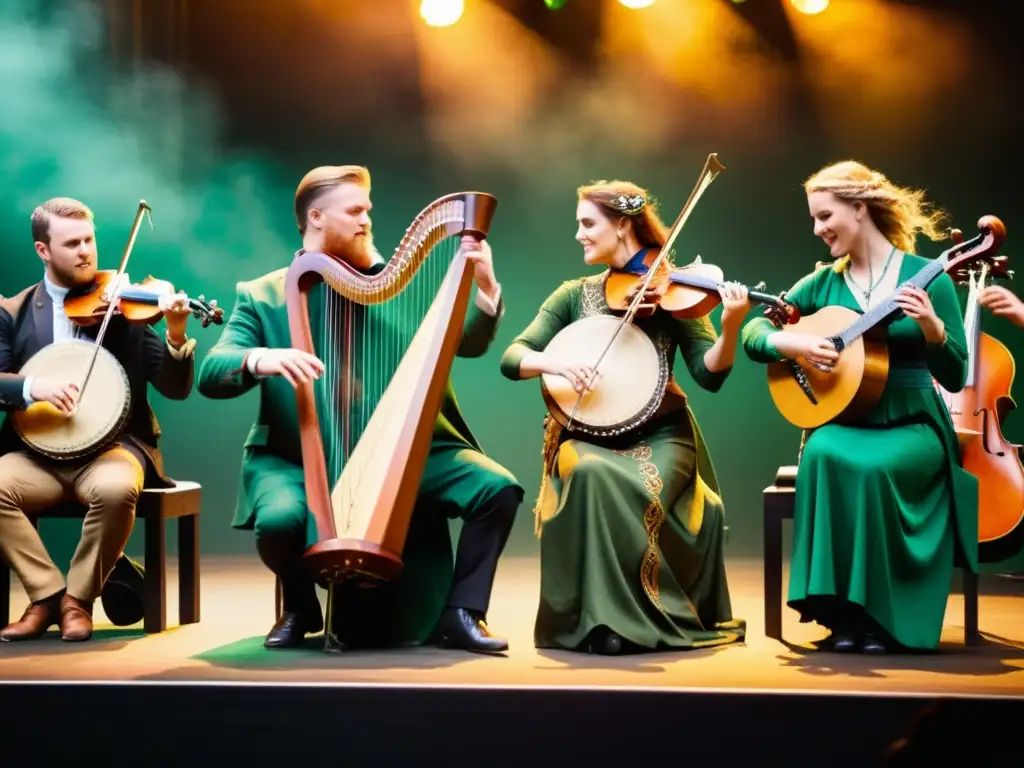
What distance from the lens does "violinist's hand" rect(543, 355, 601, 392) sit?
151 inches

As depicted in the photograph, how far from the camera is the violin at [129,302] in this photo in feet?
12.5

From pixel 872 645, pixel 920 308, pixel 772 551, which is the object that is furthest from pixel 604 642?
pixel 920 308

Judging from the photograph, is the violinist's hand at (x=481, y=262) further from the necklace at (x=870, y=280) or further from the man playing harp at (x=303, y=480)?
the necklace at (x=870, y=280)

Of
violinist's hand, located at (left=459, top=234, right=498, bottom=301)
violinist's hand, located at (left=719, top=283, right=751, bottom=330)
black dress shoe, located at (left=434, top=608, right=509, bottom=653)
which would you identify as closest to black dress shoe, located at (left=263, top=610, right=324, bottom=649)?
black dress shoe, located at (left=434, top=608, right=509, bottom=653)

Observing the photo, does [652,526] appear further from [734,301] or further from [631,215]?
[631,215]

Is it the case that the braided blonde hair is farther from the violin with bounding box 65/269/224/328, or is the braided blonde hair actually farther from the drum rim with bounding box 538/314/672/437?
the violin with bounding box 65/269/224/328

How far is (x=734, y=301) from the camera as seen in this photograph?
12.0 ft

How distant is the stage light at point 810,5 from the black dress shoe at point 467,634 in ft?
10.3

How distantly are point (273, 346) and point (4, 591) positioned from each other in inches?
43.8

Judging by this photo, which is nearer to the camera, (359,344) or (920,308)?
(920,308)

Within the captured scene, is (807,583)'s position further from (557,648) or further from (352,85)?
(352,85)

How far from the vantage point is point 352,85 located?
6.05 metres

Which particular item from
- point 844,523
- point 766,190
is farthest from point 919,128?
point 844,523

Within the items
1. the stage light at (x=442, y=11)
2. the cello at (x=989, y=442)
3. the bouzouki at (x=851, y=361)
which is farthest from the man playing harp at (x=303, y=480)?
the stage light at (x=442, y=11)
